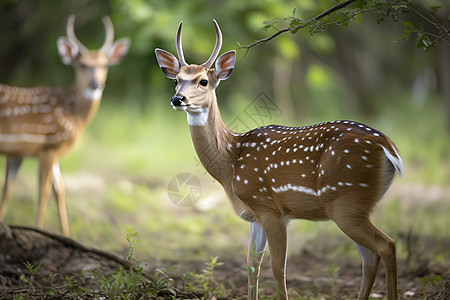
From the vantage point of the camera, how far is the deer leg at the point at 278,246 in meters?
3.87

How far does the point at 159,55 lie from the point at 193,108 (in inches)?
23.4

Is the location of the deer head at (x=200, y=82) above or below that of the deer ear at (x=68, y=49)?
below

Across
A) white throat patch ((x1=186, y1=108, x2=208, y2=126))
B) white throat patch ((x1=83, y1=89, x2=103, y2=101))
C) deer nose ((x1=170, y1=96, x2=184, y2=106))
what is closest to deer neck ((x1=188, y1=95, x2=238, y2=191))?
white throat patch ((x1=186, y1=108, x2=208, y2=126))

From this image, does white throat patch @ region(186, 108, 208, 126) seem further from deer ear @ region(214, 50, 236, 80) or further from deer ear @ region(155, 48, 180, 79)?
deer ear @ region(155, 48, 180, 79)

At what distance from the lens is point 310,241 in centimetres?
675

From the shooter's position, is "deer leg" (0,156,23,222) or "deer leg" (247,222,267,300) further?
"deer leg" (0,156,23,222)

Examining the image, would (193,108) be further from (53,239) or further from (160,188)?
(160,188)

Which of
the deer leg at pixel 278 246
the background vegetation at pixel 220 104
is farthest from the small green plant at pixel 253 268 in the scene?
the background vegetation at pixel 220 104

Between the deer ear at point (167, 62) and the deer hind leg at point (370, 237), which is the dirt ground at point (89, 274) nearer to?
the deer hind leg at point (370, 237)

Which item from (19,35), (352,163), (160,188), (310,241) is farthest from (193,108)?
(19,35)

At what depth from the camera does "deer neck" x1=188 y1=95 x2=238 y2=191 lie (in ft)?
13.5

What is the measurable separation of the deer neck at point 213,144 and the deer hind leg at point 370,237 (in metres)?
0.98

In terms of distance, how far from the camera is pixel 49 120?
666 centimetres

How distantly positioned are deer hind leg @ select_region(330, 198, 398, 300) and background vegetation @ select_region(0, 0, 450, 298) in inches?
87.0
